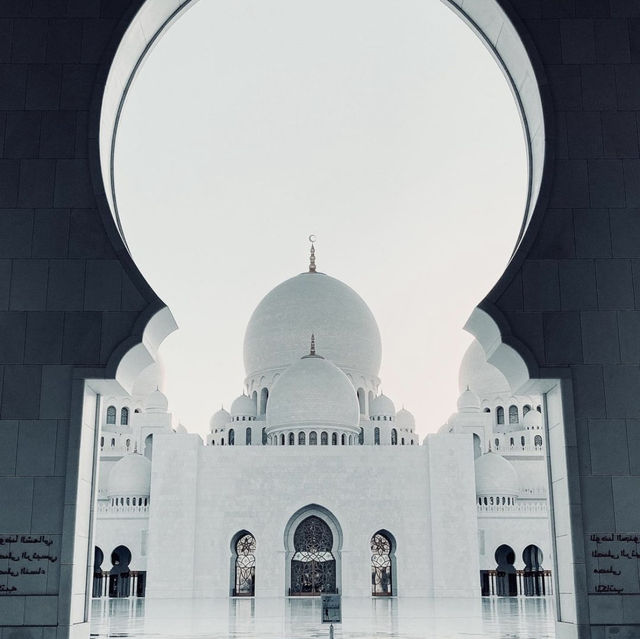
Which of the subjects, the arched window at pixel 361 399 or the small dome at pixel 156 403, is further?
the small dome at pixel 156 403

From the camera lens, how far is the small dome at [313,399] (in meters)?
24.5

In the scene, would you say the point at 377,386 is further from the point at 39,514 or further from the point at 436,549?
the point at 39,514

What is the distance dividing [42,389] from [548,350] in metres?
3.70

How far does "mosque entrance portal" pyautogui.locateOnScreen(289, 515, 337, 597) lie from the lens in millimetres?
21552

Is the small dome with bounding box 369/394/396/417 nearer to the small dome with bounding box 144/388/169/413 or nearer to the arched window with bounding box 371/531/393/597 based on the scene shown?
the arched window with bounding box 371/531/393/597

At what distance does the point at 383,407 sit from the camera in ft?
91.9

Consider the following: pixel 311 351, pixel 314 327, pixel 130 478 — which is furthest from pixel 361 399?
pixel 130 478

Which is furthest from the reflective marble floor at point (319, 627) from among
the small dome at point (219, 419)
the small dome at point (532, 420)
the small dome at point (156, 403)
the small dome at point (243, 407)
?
the small dome at point (156, 403)

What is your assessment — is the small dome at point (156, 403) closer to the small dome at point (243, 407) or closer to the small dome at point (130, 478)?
the small dome at point (243, 407)

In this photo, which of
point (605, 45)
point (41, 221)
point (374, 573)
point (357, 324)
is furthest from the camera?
point (357, 324)

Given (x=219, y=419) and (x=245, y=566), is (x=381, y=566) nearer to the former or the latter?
(x=245, y=566)

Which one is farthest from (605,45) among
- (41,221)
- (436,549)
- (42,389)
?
(436,549)

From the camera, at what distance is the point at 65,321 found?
621cm

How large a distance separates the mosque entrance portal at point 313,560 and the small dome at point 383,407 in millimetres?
6312
